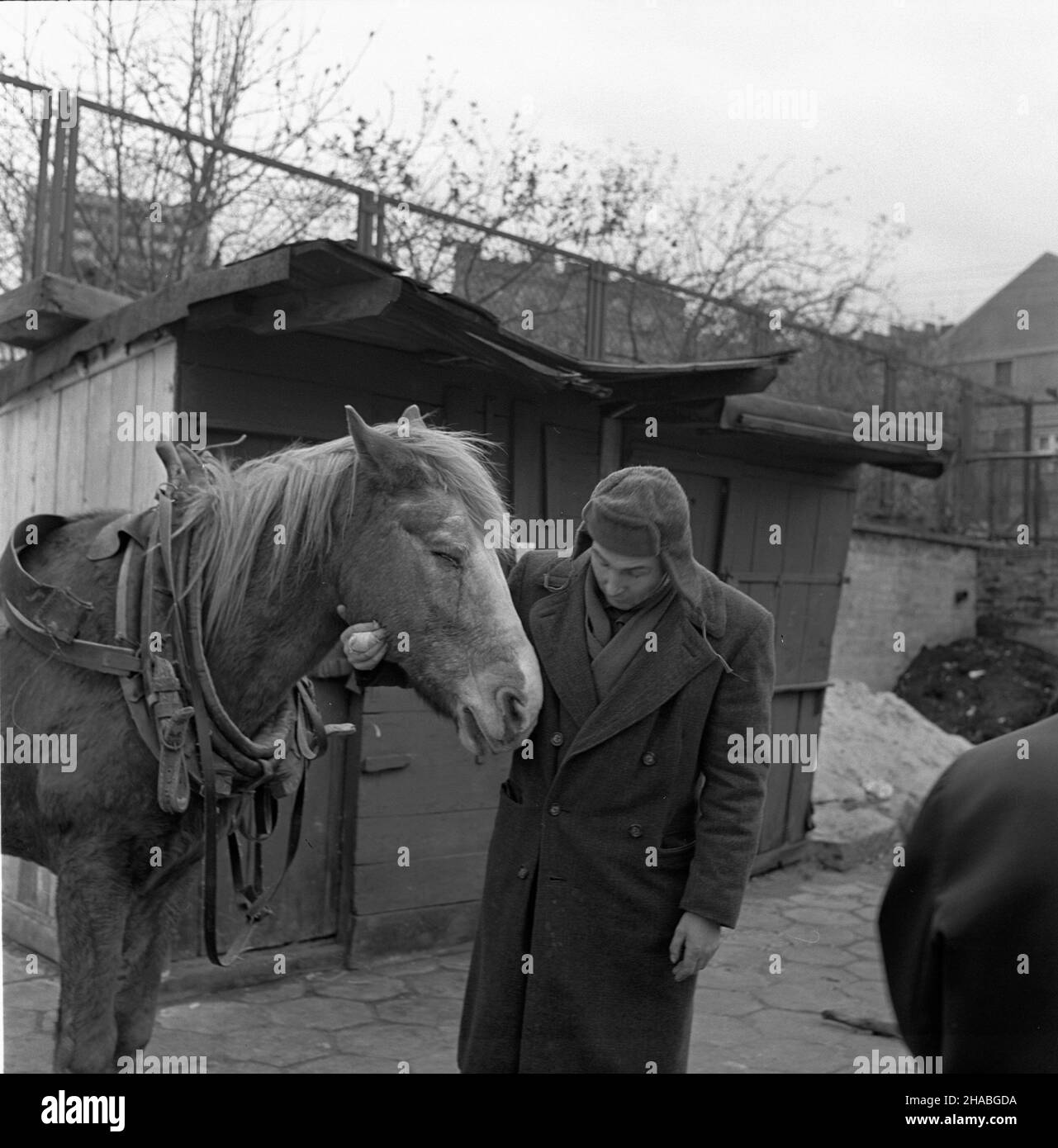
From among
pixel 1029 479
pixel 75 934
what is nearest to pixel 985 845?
pixel 75 934

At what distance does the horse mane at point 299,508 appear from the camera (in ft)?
8.07

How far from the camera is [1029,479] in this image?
518 inches

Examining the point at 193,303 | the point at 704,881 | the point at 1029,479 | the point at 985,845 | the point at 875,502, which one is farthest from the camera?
the point at 1029,479

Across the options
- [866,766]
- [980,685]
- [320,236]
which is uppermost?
[320,236]

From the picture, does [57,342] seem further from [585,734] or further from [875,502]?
[875,502]

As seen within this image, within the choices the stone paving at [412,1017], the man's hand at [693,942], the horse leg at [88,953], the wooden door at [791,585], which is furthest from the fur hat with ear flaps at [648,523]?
the wooden door at [791,585]

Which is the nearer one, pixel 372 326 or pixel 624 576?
pixel 624 576

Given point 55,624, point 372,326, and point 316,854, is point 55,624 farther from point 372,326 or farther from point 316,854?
point 316,854

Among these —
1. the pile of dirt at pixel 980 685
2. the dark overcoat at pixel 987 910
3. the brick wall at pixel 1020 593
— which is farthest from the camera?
the brick wall at pixel 1020 593

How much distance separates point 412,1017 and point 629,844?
2590 mm

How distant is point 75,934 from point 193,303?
8.06 ft

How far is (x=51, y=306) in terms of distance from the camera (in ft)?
14.9

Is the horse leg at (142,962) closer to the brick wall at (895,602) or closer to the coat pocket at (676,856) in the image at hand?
Result: the coat pocket at (676,856)

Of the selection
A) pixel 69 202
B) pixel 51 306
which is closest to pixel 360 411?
pixel 51 306
